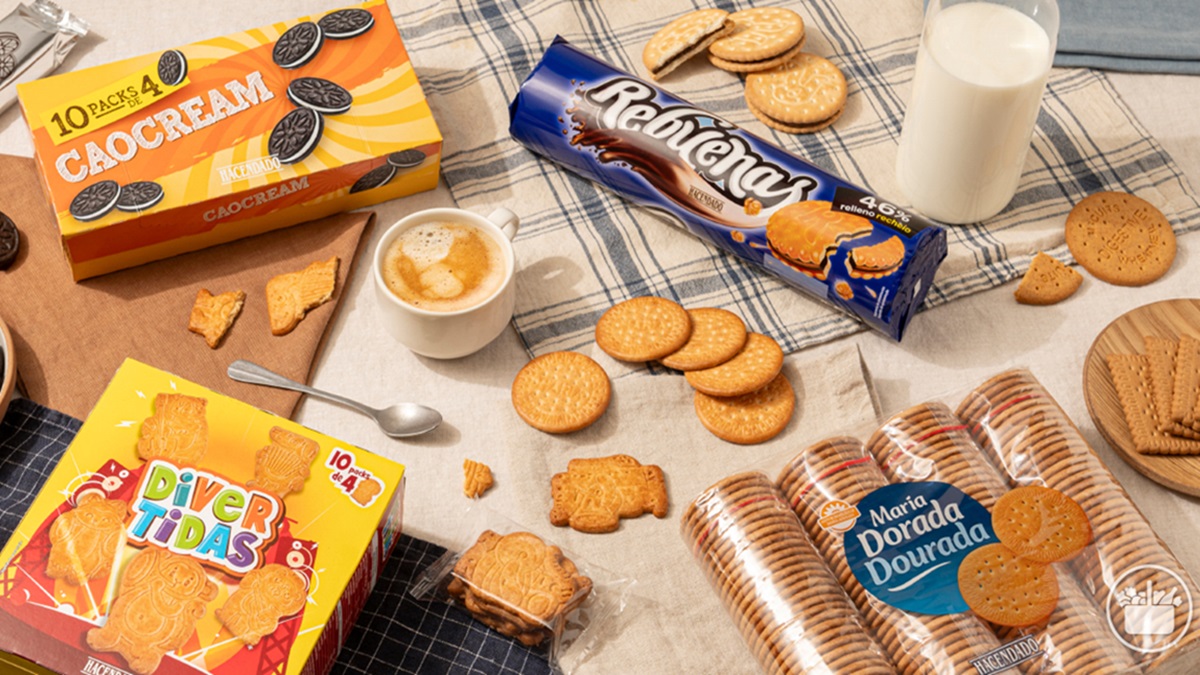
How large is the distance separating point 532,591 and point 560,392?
0.86 ft

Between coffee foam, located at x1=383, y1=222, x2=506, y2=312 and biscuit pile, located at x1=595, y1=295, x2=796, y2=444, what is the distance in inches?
6.2

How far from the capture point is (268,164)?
1.34 m

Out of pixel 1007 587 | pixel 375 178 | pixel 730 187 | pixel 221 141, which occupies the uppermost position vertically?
pixel 221 141

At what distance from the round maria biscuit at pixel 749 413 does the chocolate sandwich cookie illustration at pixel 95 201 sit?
690mm

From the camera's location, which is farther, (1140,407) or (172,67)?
(172,67)

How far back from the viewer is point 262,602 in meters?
1.00

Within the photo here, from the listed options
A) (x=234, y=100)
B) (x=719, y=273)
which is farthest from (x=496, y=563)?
(x=234, y=100)

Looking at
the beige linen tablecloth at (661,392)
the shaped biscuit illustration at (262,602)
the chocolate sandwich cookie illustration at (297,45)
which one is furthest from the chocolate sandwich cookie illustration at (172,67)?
the shaped biscuit illustration at (262,602)

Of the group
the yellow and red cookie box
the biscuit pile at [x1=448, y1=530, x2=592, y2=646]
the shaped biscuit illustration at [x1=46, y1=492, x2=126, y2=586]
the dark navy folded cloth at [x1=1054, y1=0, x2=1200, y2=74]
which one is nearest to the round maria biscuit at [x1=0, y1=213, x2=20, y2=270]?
the yellow and red cookie box

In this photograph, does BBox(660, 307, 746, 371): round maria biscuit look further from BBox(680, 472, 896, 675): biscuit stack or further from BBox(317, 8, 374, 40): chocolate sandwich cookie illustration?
BBox(317, 8, 374, 40): chocolate sandwich cookie illustration

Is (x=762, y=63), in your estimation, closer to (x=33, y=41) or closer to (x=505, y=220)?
(x=505, y=220)

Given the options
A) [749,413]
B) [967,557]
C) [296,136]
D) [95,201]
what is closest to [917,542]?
[967,557]

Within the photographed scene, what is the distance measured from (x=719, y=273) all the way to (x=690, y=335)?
125mm

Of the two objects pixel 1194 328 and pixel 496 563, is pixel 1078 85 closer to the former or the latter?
pixel 1194 328
